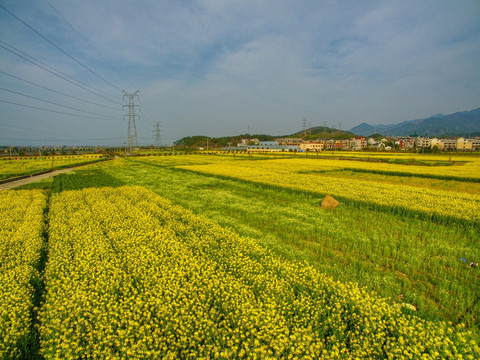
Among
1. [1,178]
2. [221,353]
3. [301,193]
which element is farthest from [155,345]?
[1,178]

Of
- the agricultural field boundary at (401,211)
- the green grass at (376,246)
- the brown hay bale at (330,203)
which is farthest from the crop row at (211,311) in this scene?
the agricultural field boundary at (401,211)

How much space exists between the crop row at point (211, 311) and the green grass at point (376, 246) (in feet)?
3.25

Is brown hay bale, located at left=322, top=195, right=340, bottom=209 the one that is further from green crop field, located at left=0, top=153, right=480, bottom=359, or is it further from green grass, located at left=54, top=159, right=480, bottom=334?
green crop field, located at left=0, top=153, right=480, bottom=359

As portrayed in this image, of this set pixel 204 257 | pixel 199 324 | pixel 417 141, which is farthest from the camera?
pixel 417 141

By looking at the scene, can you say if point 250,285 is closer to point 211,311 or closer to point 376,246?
point 211,311

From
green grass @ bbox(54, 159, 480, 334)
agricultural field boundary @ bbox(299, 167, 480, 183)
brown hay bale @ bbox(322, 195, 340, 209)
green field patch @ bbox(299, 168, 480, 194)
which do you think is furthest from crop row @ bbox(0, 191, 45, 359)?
agricultural field boundary @ bbox(299, 167, 480, 183)

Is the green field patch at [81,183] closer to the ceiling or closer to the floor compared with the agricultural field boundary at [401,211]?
closer to the ceiling

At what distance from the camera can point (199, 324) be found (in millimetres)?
4809

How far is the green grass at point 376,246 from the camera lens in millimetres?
6336

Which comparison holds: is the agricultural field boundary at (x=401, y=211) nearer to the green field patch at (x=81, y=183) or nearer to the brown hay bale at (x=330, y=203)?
the brown hay bale at (x=330, y=203)

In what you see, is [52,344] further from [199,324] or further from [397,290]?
[397,290]

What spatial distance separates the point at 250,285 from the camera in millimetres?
6371

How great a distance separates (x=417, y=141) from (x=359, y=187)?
21568 centimetres

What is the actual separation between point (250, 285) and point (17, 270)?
22.5 ft
